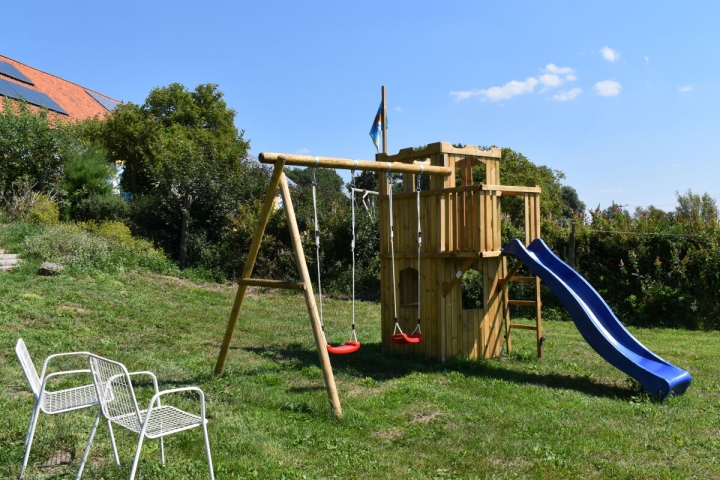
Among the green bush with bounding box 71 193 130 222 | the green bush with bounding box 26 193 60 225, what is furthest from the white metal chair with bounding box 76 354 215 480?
the green bush with bounding box 71 193 130 222

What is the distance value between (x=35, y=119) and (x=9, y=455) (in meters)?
16.8

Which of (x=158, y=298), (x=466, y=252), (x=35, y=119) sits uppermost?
(x=35, y=119)

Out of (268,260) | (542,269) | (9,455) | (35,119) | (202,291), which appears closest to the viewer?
(9,455)

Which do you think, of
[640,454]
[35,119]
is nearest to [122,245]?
[35,119]

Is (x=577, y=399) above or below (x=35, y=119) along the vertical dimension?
below

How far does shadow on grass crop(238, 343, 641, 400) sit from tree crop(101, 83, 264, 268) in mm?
9133

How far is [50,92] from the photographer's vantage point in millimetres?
28609

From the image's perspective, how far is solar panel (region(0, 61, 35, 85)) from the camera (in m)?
25.2

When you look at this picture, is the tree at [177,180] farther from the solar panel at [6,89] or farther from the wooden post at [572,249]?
the wooden post at [572,249]

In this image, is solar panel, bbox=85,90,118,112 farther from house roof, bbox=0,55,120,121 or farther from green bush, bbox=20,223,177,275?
green bush, bbox=20,223,177,275

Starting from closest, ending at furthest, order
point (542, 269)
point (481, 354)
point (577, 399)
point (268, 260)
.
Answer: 1. point (577, 399)
2. point (542, 269)
3. point (481, 354)
4. point (268, 260)

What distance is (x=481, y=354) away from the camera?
8633 millimetres

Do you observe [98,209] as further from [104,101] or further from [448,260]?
[104,101]

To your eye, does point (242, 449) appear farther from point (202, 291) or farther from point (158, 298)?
point (202, 291)
